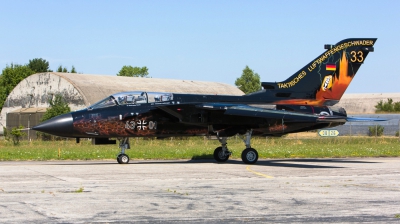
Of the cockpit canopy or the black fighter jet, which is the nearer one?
the black fighter jet

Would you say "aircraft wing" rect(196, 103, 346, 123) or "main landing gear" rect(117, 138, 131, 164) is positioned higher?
"aircraft wing" rect(196, 103, 346, 123)

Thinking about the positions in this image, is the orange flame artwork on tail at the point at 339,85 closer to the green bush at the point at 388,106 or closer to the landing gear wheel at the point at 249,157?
the landing gear wheel at the point at 249,157

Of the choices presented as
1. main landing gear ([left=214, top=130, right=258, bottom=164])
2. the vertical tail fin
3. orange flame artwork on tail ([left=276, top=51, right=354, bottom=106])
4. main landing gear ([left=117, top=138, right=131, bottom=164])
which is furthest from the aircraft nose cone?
orange flame artwork on tail ([left=276, top=51, right=354, bottom=106])

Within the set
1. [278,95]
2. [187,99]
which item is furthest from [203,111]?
[278,95]

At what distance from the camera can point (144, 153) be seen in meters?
26.1

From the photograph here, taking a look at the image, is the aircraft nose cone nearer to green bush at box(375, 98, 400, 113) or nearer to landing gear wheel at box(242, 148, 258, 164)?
landing gear wheel at box(242, 148, 258, 164)

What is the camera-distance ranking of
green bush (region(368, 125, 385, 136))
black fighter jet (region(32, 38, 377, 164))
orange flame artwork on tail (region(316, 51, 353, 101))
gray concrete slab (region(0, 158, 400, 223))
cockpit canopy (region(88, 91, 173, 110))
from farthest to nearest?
green bush (region(368, 125, 385, 136))
orange flame artwork on tail (region(316, 51, 353, 101))
cockpit canopy (region(88, 91, 173, 110))
black fighter jet (region(32, 38, 377, 164))
gray concrete slab (region(0, 158, 400, 223))

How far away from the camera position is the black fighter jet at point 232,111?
66.1 feet

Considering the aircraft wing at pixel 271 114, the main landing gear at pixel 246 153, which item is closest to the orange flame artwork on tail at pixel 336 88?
the main landing gear at pixel 246 153

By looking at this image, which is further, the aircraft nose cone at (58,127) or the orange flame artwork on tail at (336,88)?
the orange flame artwork on tail at (336,88)

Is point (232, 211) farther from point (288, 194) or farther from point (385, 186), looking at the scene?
point (385, 186)

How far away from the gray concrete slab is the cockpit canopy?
3638 mm

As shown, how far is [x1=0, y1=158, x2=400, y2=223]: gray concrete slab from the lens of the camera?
366 inches

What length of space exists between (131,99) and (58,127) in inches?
112
